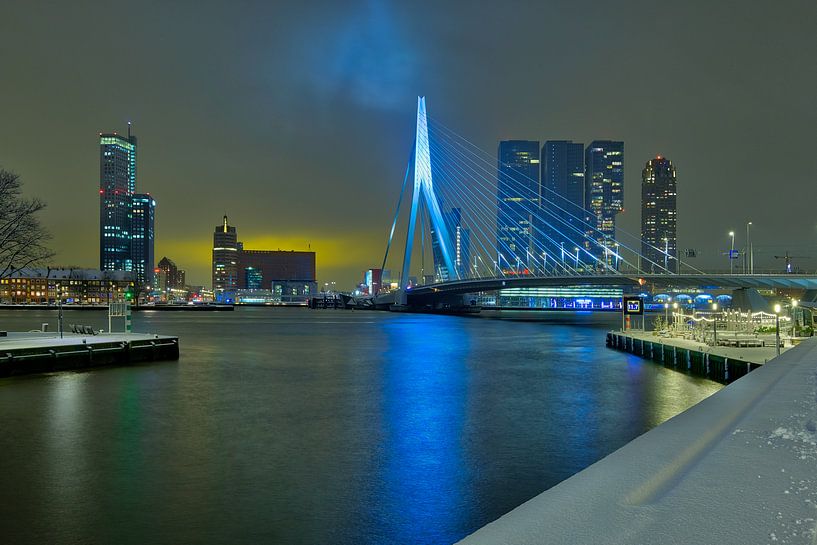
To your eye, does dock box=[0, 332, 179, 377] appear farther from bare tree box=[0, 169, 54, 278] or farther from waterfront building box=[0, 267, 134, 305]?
waterfront building box=[0, 267, 134, 305]

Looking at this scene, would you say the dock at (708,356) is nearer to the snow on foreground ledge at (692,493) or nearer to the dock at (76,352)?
the snow on foreground ledge at (692,493)

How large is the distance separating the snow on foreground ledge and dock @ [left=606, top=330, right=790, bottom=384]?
48.9ft

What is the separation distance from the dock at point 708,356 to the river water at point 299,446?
3.64ft

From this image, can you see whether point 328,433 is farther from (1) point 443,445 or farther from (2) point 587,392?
(2) point 587,392

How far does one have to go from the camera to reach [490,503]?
32.7 feet

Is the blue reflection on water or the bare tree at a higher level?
the bare tree

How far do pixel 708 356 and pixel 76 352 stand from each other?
26.4 m

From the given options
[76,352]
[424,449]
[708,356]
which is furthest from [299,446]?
[76,352]

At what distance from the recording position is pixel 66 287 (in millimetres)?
181500

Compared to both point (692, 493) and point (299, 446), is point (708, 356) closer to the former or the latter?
point (299, 446)

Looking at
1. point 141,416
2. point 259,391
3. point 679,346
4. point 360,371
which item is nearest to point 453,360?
point 360,371

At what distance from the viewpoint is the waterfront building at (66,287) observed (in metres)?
180

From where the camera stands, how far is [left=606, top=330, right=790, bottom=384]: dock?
22223 mm

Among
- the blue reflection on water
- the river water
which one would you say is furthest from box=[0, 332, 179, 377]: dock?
the blue reflection on water
